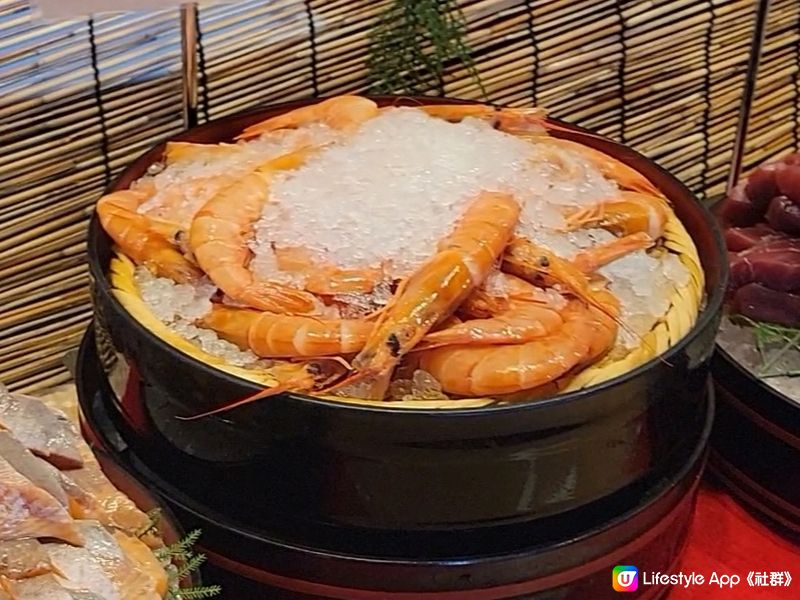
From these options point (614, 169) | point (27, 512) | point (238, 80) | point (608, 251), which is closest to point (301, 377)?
point (27, 512)

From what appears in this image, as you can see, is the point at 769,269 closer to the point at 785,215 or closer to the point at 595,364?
the point at 785,215

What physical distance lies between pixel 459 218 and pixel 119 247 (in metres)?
0.40

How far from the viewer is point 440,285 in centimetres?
119

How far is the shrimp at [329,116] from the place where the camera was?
1502 millimetres

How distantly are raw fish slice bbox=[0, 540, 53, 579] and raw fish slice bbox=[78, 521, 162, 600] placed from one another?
56mm

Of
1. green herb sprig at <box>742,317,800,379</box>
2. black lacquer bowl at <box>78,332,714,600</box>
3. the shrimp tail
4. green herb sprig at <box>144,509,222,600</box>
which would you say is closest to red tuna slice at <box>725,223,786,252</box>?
green herb sprig at <box>742,317,800,379</box>

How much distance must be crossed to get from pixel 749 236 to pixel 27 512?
1148 mm

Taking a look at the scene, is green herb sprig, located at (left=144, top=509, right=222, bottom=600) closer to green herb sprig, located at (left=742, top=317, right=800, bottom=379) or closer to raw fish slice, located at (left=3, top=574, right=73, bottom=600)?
raw fish slice, located at (left=3, top=574, right=73, bottom=600)

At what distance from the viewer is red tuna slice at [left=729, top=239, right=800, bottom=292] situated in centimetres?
163

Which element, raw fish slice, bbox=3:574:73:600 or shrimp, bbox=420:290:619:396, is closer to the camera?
raw fish slice, bbox=3:574:73:600

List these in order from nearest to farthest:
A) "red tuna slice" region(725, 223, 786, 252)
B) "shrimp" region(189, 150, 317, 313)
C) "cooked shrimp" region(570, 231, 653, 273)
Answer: "shrimp" region(189, 150, 317, 313)
"cooked shrimp" region(570, 231, 653, 273)
"red tuna slice" region(725, 223, 786, 252)

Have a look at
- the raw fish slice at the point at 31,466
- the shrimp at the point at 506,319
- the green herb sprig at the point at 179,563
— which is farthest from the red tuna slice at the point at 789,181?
the raw fish slice at the point at 31,466

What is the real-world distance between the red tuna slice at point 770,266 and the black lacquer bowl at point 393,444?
384 mm

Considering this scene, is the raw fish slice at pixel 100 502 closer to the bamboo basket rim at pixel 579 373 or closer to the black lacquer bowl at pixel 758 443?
the bamboo basket rim at pixel 579 373
